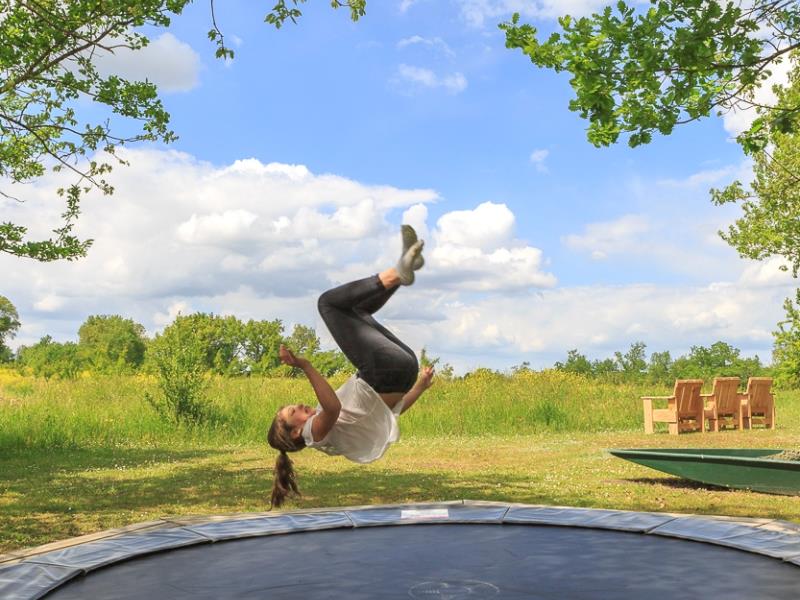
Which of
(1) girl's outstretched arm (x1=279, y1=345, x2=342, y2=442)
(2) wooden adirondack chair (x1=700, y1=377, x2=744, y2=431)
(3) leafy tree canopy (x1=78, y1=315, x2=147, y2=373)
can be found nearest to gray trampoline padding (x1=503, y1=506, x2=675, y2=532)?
(1) girl's outstretched arm (x1=279, y1=345, x2=342, y2=442)

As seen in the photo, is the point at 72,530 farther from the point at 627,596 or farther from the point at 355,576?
the point at 627,596

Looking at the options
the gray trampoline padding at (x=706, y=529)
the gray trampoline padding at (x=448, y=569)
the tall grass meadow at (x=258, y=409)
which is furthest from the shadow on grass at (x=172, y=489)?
the gray trampoline padding at (x=706, y=529)

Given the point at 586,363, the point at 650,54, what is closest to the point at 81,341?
the point at 586,363

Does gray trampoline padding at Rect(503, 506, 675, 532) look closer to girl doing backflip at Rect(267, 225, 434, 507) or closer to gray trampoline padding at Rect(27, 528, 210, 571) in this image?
girl doing backflip at Rect(267, 225, 434, 507)

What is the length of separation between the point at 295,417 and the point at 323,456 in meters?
7.25

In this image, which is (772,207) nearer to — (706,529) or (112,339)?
(706,529)

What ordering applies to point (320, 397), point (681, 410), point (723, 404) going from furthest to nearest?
point (723, 404) → point (681, 410) → point (320, 397)

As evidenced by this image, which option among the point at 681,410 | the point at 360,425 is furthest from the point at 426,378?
the point at 681,410

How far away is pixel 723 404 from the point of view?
12.9m

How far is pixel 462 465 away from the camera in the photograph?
8.81 m

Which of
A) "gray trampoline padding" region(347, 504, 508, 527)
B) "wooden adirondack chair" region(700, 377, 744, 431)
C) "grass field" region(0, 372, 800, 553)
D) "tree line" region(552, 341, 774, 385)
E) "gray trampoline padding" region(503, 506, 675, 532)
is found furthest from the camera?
"tree line" region(552, 341, 774, 385)

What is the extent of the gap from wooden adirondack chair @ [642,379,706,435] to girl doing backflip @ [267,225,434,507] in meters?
9.47

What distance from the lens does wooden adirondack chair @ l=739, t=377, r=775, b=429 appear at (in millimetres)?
13109

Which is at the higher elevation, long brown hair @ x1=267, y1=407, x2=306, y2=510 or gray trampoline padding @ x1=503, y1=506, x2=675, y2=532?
long brown hair @ x1=267, y1=407, x2=306, y2=510
